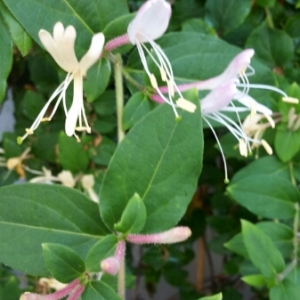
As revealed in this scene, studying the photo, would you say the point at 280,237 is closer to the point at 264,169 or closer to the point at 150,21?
the point at 264,169

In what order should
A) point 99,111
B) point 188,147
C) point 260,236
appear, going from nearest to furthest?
point 188,147 < point 260,236 < point 99,111

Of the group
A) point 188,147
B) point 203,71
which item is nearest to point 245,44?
point 203,71

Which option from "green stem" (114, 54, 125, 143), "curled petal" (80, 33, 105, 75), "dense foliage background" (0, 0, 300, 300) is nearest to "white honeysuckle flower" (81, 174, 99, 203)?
"dense foliage background" (0, 0, 300, 300)

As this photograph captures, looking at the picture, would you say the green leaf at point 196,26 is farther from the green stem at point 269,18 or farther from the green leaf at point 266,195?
the green leaf at point 266,195

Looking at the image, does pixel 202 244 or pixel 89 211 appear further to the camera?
pixel 202 244

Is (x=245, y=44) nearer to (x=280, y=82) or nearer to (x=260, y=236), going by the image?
(x=280, y=82)

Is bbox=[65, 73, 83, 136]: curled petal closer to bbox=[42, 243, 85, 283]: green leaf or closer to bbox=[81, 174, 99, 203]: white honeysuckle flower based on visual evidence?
bbox=[42, 243, 85, 283]: green leaf

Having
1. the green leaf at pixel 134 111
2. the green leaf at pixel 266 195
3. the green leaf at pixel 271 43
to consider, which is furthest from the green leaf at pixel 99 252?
the green leaf at pixel 271 43
